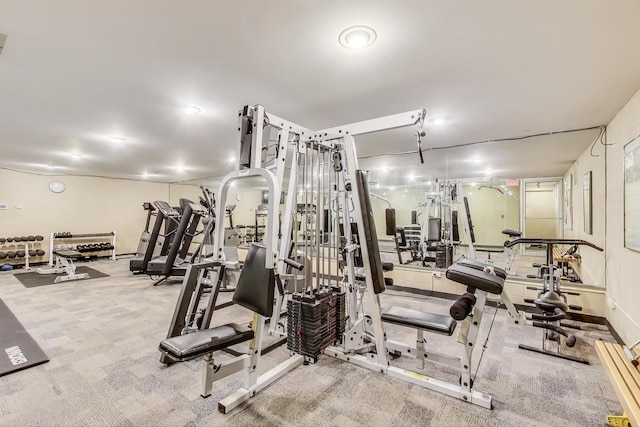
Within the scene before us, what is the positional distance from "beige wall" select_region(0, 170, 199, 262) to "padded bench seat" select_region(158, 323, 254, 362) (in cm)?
813

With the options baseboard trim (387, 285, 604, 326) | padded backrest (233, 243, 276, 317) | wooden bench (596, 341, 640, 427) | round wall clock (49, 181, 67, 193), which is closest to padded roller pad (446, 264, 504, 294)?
wooden bench (596, 341, 640, 427)

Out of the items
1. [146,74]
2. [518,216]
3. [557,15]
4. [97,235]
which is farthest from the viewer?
[97,235]

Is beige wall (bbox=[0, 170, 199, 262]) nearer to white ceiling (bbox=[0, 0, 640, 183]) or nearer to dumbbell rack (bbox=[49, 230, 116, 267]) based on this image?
dumbbell rack (bbox=[49, 230, 116, 267])

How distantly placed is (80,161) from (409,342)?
6.87 metres

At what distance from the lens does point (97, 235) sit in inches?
310

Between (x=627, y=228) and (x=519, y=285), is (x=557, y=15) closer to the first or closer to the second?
(x=627, y=228)

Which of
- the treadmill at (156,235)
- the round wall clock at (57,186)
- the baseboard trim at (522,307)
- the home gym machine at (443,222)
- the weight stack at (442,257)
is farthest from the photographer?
the round wall clock at (57,186)

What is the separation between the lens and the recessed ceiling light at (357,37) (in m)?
1.73

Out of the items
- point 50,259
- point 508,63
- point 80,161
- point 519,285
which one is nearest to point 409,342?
point 519,285

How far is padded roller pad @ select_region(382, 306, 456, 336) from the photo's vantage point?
199 cm

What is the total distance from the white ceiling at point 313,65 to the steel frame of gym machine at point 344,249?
0.42 m

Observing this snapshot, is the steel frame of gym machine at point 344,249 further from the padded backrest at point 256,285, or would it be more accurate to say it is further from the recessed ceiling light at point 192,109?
the recessed ceiling light at point 192,109

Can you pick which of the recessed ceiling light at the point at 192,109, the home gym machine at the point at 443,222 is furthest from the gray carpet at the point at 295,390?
the recessed ceiling light at the point at 192,109

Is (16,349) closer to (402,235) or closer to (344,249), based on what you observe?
(344,249)
